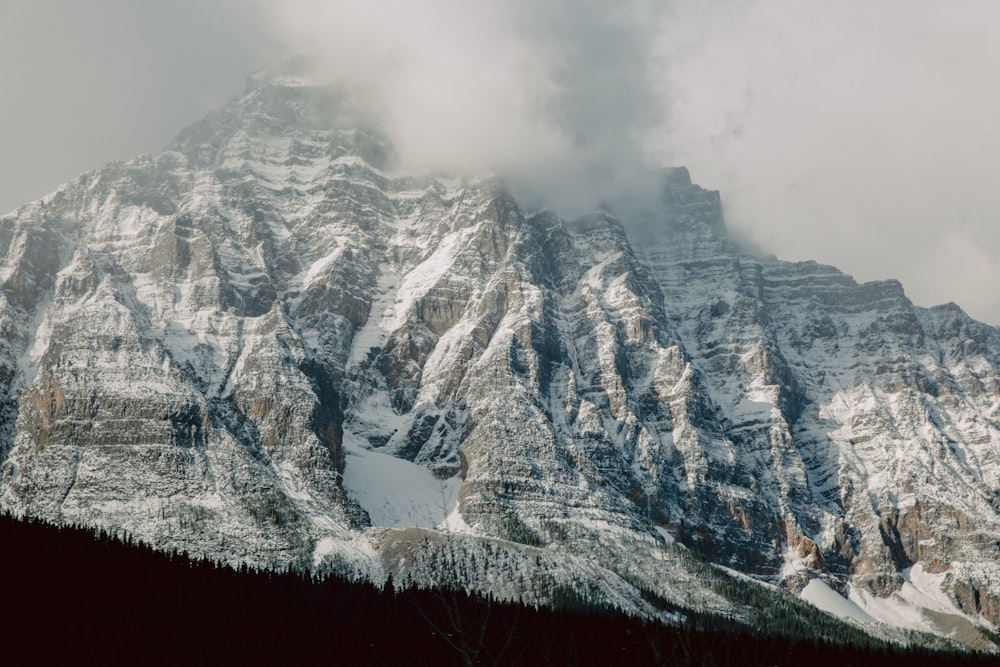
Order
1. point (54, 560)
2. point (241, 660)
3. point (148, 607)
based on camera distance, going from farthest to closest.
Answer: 1. point (54, 560)
2. point (148, 607)
3. point (241, 660)

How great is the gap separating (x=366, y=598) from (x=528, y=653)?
4497 cm

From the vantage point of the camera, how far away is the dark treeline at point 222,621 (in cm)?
13562

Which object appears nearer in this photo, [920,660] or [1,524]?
[1,524]

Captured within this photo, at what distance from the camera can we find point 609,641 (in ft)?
560

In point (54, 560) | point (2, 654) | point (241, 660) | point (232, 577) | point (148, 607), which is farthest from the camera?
point (232, 577)

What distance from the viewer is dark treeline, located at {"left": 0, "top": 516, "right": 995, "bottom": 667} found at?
136 m

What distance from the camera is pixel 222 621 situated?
152000mm

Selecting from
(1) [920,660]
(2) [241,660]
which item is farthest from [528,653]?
(1) [920,660]

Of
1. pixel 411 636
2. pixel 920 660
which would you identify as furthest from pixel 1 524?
pixel 920 660

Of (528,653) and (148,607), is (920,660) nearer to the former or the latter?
(528,653)

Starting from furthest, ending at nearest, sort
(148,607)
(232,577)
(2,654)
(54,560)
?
(232,577) < (54,560) < (148,607) < (2,654)

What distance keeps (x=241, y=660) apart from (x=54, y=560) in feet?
155

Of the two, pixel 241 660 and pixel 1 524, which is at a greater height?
pixel 1 524

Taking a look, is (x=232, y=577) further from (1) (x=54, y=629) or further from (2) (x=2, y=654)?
(2) (x=2, y=654)
